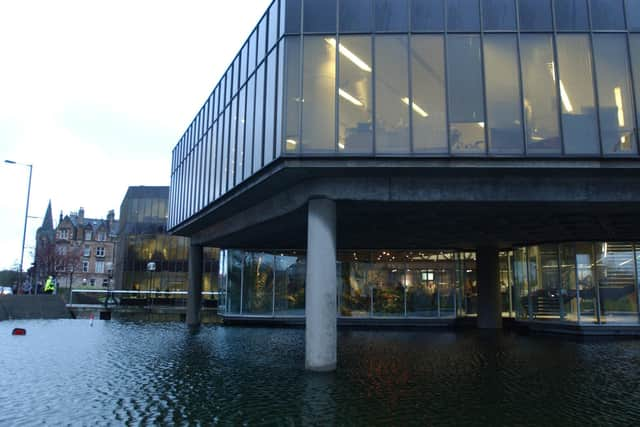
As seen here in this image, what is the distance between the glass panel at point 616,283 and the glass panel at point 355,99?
640 inches

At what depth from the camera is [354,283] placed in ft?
106

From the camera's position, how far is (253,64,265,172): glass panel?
1766cm

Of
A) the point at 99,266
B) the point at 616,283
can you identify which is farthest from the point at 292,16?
the point at 99,266

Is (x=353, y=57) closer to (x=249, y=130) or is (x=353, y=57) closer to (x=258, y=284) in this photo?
(x=249, y=130)

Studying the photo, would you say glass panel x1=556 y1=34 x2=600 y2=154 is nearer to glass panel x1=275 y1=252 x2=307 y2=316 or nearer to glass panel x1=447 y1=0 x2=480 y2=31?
glass panel x1=447 y1=0 x2=480 y2=31

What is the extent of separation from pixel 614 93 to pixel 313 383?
12325 millimetres

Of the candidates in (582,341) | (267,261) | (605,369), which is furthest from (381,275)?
(605,369)

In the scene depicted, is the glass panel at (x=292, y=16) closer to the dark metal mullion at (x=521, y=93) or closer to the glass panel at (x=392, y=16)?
the glass panel at (x=392, y=16)

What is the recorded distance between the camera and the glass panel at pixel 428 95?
15031 mm

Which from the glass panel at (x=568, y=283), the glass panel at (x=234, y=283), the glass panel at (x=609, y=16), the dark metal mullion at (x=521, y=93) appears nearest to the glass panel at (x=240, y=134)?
the dark metal mullion at (x=521, y=93)

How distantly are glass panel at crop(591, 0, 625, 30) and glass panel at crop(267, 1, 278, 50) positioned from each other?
9.96m

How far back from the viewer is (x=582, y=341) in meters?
23.2

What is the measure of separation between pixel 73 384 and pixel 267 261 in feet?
68.5

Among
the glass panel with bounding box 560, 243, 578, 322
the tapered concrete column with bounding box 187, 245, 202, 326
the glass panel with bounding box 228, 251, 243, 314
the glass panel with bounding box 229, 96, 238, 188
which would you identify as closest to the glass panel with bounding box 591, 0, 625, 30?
the glass panel with bounding box 560, 243, 578, 322
